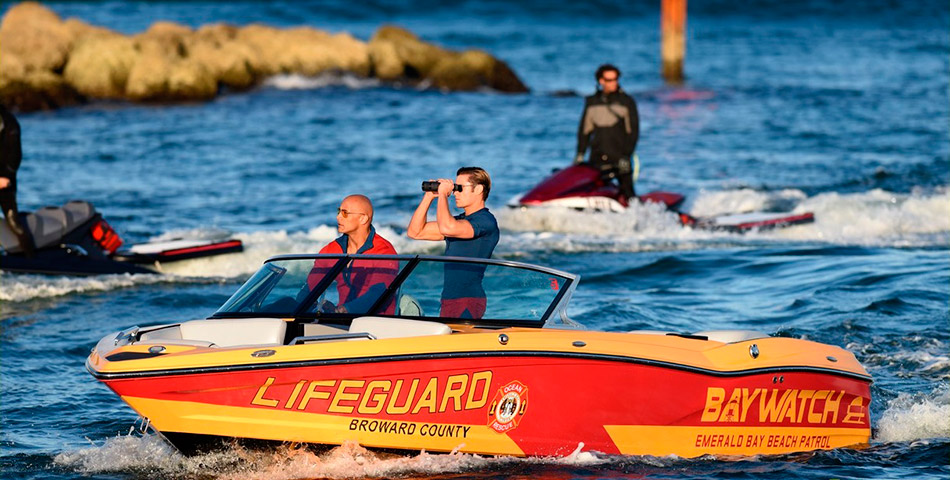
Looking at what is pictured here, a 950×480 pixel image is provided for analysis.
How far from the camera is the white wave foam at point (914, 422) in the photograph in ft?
26.8

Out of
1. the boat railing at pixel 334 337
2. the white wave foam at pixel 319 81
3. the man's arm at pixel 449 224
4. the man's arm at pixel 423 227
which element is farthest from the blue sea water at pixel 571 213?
the man's arm at pixel 423 227

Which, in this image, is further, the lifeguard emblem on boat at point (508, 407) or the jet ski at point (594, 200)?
the jet ski at point (594, 200)

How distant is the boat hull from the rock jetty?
22.3 meters

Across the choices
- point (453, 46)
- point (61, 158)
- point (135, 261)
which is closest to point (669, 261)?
point (135, 261)

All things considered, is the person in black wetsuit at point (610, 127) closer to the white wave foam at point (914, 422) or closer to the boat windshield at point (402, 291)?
the white wave foam at point (914, 422)

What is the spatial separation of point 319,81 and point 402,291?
26.0m

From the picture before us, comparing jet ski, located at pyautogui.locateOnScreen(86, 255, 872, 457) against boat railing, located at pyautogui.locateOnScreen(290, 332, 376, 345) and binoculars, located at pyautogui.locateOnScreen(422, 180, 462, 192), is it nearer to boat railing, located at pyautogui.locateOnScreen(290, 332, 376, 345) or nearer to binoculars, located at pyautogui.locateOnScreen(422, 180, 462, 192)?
boat railing, located at pyautogui.locateOnScreen(290, 332, 376, 345)

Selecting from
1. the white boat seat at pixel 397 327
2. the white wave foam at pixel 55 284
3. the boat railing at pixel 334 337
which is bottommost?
the white wave foam at pixel 55 284

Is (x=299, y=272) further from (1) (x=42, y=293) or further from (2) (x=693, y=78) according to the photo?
(2) (x=693, y=78)

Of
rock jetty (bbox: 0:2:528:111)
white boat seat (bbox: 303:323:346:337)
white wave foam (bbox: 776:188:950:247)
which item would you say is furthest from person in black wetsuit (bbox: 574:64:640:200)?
rock jetty (bbox: 0:2:528:111)

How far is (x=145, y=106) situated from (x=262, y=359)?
22.9 m

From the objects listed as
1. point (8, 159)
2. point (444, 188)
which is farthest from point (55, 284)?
point (444, 188)

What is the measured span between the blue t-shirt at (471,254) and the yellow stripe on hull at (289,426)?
35.0 inches

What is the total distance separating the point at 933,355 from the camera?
9922 mm
